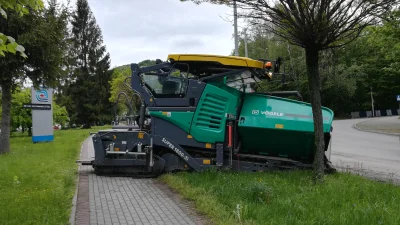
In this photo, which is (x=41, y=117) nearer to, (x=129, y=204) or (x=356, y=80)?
(x=129, y=204)

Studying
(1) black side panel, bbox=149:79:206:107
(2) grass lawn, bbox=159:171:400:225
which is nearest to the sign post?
(1) black side panel, bbox=149:79:206:107

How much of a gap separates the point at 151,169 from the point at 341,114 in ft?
187

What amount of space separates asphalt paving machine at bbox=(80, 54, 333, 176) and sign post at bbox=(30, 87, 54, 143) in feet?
44.6

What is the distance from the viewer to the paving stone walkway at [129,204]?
5.73 meters

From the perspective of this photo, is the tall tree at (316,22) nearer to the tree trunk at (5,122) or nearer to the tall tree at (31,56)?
the tall tree at (31,56)

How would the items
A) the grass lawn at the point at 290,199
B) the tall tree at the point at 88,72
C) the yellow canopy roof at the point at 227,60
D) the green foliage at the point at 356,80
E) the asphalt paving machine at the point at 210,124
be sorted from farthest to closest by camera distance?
the tall tree at the point at 88,72
the green foliage at the point at 356,80
the yellow canopy roof at the point at 227,60
the asphalt paving machine at the point at 210,124
the grass lawn at the point at 290,199

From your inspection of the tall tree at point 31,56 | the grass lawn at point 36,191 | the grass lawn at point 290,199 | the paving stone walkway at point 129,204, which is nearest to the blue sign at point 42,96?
the tall tree at point 31,56

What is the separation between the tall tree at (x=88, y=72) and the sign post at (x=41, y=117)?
108ft

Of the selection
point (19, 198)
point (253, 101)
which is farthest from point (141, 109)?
point (19, 198)

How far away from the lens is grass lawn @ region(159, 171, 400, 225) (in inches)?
203

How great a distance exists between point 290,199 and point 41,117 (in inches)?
753

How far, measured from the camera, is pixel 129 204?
264 inches

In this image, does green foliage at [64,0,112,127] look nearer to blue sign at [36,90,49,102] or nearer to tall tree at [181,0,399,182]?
blue sign at [36,90,49,102]

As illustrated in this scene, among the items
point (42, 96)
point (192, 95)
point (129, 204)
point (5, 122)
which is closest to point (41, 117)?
point (42, 96)
